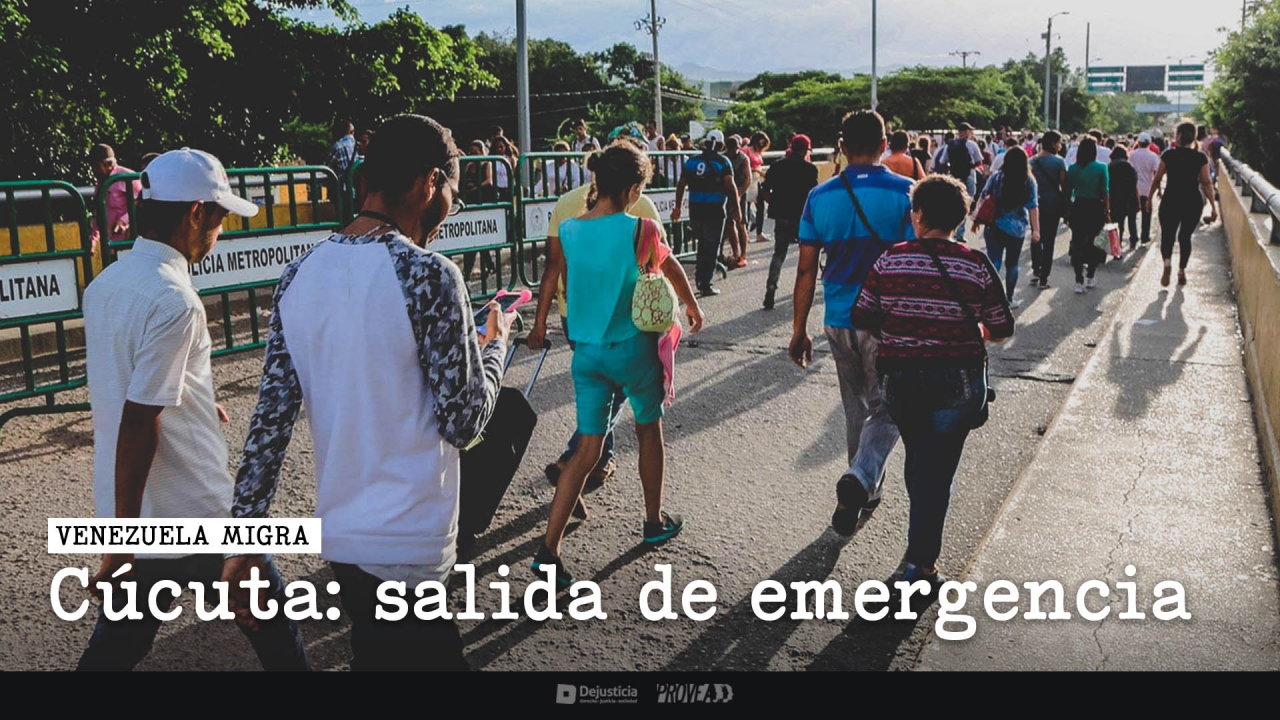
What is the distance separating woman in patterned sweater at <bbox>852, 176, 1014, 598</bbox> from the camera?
425 cm

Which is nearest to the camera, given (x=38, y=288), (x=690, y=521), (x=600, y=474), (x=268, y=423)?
(x=268, y=423)

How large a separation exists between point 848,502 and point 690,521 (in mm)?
843

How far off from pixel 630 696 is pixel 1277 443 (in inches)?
174

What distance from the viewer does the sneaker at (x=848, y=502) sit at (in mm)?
4848

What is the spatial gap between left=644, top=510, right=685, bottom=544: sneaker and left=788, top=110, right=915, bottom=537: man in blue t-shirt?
0.79m

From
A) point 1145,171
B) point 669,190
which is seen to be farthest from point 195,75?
point 1145,171

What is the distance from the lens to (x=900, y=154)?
10.9 metres

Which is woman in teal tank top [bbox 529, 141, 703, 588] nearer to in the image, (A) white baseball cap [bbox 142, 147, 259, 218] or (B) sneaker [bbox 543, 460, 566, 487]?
(B) sneaker [bbox 543, 460, 566, 487]

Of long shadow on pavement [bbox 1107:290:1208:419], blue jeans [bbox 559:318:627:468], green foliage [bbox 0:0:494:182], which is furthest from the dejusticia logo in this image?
green foliage [bbox 0:0:494:182]

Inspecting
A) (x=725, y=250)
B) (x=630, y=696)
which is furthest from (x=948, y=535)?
(x=725, y=250)

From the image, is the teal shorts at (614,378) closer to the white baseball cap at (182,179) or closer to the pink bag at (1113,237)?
the white baseball cap at (182,179)

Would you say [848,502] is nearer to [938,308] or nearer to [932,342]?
[932,342]

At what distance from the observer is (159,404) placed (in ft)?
8.96

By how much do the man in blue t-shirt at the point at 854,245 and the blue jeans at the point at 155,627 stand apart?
2.76 m
